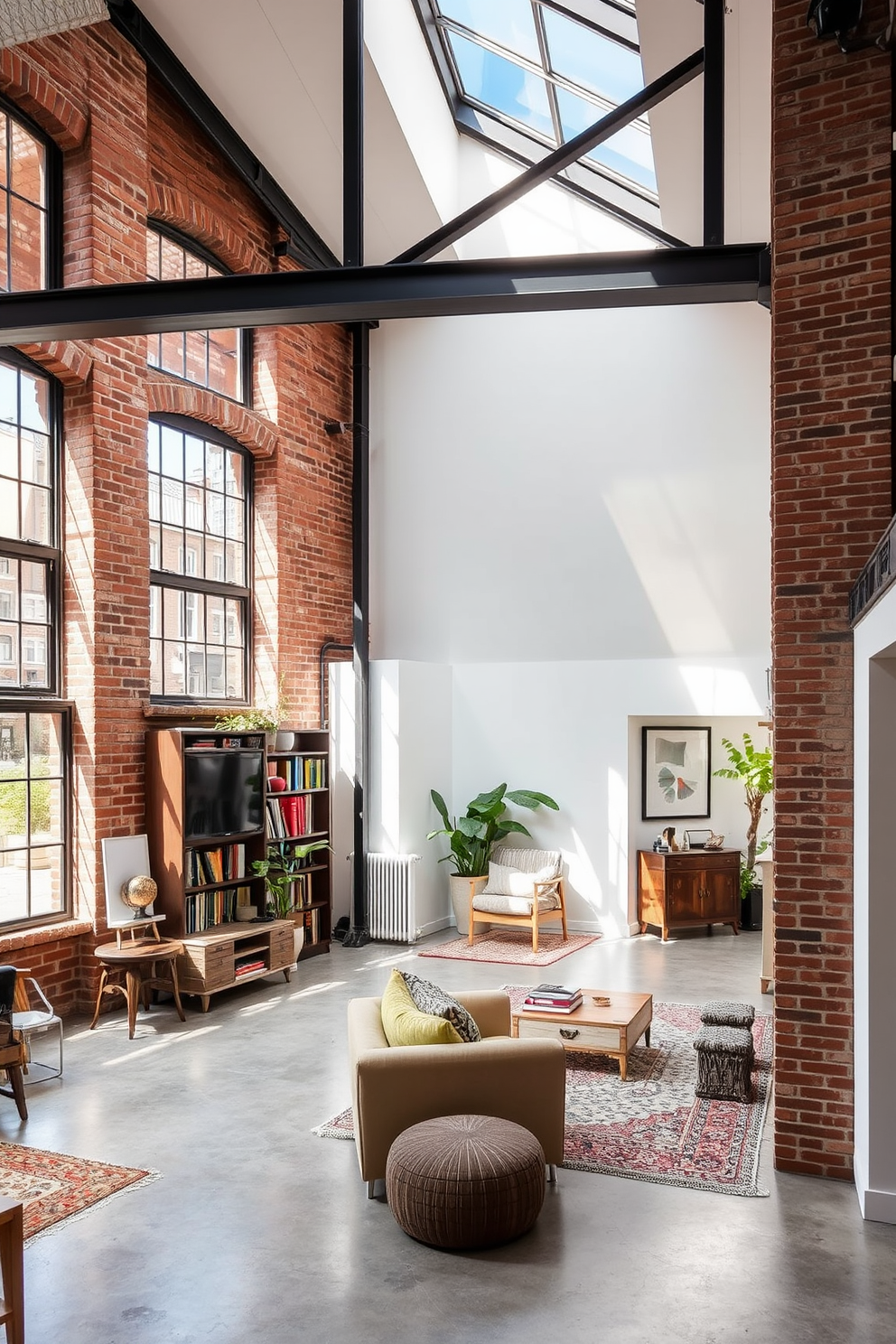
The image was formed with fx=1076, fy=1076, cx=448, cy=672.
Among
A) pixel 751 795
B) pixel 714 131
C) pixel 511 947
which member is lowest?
pixel 511 947

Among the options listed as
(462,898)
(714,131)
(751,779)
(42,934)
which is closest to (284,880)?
(462,898)

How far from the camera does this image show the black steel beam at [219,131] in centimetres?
732

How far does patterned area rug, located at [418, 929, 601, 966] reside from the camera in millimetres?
8766

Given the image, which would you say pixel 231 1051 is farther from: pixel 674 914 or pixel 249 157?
→ pixel 249 157

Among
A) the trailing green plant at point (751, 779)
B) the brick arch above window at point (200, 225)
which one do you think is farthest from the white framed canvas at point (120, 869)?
the trailing green plant at point (751, 779)

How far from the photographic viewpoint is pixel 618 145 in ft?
28.2

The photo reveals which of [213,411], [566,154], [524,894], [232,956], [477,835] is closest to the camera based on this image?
[566,154]

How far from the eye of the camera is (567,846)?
1007 cm

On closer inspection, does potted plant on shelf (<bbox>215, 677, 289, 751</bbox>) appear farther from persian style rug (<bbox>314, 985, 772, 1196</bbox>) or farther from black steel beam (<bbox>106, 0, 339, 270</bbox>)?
persian style rug (<bbox>314, 985, 772, 1196</bbox>)

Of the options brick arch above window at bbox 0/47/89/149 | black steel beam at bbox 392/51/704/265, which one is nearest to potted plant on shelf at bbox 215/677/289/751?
black steel beam at bbox 392/51/704/265

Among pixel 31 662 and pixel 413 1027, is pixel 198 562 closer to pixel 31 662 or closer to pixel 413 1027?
pixel 31 662

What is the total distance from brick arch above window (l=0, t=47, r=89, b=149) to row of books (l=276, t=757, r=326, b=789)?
4.75m

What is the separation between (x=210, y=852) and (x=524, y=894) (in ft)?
9.78

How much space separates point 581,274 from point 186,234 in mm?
4979
